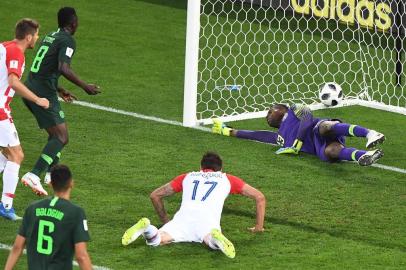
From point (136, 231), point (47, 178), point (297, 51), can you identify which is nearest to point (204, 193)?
point (136, 231)

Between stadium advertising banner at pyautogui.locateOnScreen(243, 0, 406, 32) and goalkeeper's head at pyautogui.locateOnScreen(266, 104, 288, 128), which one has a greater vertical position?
stadium advertising banner at pyautogui.locateOnScreen(243, 0, 406, 32)

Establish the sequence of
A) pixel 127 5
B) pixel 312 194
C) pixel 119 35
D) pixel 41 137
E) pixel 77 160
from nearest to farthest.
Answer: pixel 312 194, pixel 77 160, pixel 41 137, pixel 119 35, pixel 127 5

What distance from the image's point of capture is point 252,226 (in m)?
12.0

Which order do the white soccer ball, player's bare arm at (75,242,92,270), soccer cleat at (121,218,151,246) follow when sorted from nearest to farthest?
1. player's bare arm at (75,242,92,270)
2. soccer cleat at (121,218,151,246)
3. the white soccer ball

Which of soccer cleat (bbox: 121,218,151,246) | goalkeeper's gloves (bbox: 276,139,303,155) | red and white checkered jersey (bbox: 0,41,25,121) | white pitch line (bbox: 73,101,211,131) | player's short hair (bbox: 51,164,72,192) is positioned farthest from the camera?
white pitch line (bbox: 73,101,211,131)

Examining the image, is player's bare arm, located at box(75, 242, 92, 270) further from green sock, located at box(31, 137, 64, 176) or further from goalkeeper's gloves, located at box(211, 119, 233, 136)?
goalkeeper's gloves, located at box(211, 119, 233, 136)

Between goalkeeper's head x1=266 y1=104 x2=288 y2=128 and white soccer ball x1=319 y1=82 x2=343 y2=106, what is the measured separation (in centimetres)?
127

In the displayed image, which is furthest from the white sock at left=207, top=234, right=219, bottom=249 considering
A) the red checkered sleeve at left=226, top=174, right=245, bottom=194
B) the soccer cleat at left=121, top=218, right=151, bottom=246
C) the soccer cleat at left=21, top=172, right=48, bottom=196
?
the soccer cleat at left=21, top=172, right=48, bottom=196

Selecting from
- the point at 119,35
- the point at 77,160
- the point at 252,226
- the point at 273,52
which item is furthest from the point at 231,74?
the point at 252,226

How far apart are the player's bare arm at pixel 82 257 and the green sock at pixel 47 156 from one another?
4.12m

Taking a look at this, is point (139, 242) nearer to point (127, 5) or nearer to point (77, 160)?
point (77, 160)

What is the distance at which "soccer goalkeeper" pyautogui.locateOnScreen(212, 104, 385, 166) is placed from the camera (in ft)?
46.2

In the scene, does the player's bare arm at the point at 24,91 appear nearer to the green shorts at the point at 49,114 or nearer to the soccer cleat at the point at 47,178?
the green shorts at the point at 49,114

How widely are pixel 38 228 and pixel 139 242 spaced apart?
272 centimetres
